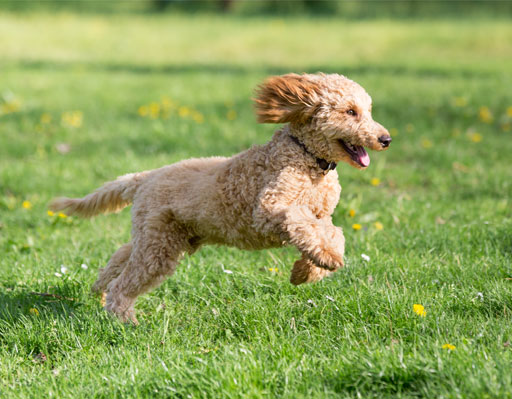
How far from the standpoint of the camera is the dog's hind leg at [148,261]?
Answer: 352 cm

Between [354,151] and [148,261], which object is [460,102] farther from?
[148,261]

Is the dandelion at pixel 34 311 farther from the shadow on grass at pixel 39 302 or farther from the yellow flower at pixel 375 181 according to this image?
the yellow flower at pixel 375 181

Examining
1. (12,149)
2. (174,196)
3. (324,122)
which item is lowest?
(12,149)

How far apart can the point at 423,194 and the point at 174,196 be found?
3245mm

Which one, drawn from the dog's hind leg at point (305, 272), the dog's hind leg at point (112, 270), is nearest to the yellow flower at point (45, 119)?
the dog's hind leg at point (112, 270)

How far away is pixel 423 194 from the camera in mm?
5934

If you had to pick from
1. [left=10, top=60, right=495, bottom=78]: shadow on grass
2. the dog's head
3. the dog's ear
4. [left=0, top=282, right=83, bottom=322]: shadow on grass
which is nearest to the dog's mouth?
the dog's head

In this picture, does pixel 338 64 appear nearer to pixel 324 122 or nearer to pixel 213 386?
pixel 324 122

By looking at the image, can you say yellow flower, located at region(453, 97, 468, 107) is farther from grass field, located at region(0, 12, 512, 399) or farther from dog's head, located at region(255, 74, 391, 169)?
dog's head, located at region(255, 74, 391, 169)

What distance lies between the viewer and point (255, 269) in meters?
4.18

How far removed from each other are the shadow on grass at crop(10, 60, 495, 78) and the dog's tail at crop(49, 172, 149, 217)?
31.2ft

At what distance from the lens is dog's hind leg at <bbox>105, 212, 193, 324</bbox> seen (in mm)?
3520

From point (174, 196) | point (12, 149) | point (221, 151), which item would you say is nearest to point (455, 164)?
point (221, 151)

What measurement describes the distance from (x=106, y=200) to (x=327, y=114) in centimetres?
169
